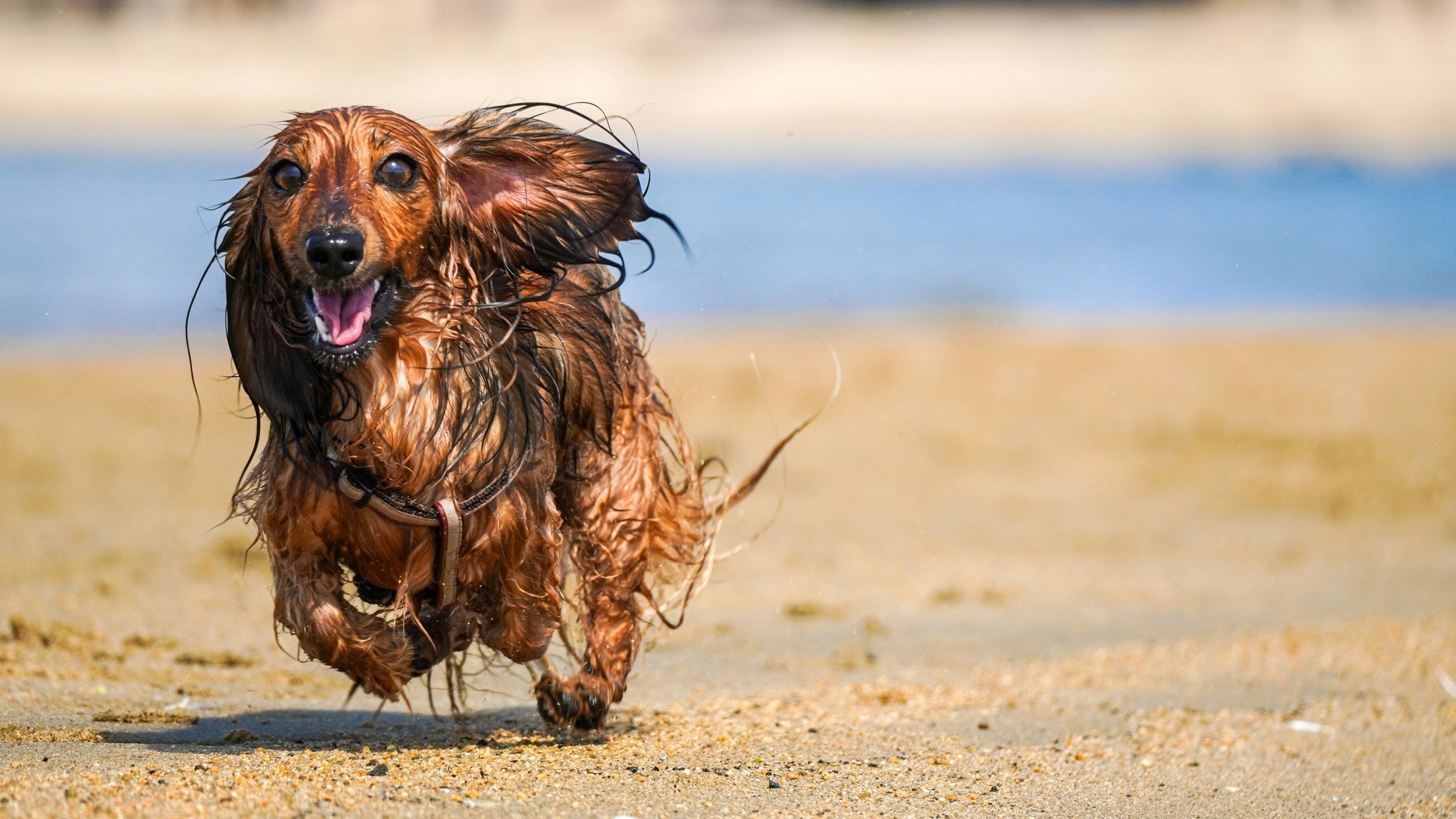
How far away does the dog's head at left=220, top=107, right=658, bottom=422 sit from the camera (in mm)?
3525

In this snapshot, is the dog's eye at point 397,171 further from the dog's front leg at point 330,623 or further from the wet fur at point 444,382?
the dog's front leg at point 330,623

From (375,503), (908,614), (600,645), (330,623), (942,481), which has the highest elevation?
(375,503)

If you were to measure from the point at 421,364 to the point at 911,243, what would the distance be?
17799mm

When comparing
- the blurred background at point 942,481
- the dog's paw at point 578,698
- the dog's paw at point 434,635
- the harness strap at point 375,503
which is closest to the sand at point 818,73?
the blurred background at point 942,481

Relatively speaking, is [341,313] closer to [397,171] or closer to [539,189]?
[397,171]

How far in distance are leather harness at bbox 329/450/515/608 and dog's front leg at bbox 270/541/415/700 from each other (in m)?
0.17

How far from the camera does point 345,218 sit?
3.46 metres

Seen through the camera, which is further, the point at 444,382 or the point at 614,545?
the point at 614,545

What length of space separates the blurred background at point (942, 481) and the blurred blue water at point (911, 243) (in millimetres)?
100

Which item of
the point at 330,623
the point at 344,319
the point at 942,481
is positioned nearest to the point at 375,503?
the point at 330,623

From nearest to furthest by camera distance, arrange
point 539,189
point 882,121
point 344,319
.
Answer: point 344,319, point 539,189, point 882,121

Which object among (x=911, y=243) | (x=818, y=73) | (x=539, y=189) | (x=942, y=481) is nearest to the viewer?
(x=539, y=189)


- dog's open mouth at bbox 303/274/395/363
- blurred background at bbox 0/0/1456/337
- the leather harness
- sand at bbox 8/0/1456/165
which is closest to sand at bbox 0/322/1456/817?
the leather harness

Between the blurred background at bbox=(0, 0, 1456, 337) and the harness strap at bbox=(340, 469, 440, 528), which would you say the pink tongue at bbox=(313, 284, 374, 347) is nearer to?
the harness strap at bbox=(340, 469, 440, 528)
